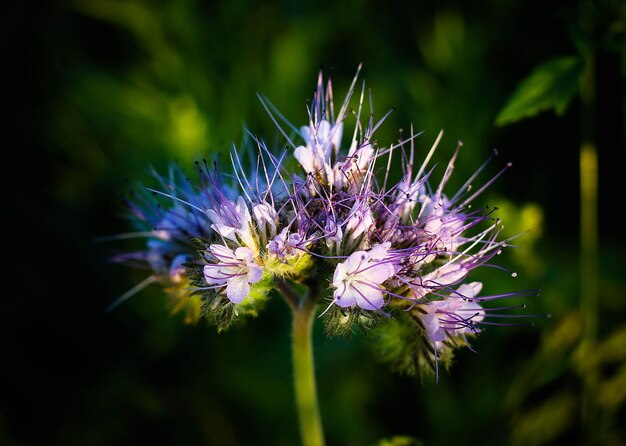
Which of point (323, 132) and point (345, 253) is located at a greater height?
point (323, 132)

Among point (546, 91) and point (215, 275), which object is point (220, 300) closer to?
point (215, 275)

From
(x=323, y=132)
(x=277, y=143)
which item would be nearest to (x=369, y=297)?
(x=323, y=132)

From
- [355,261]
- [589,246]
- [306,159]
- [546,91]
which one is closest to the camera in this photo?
[355,261]

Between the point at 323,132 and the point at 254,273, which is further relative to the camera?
the point at 323,132

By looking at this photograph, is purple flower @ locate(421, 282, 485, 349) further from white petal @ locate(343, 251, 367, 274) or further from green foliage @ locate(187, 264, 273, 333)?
green foliage @ locate(187, 264, 273, 333)

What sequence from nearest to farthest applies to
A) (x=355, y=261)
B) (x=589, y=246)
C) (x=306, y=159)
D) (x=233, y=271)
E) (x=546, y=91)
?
(x=355, y=261), (x=233, y=271), (x=306, y=159), (x=546, y=91), (x=589, y=246)

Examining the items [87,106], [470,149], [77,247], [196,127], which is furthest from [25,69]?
[470,149]
